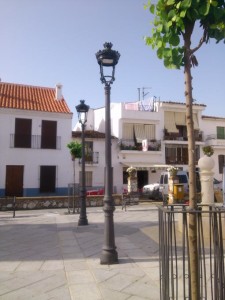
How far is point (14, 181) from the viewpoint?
2403 centimetres

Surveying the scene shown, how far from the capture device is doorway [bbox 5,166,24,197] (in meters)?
23.7

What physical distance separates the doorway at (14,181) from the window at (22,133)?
1.82 meters

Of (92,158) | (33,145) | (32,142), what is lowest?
(92,158)

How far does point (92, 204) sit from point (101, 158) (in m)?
9.04

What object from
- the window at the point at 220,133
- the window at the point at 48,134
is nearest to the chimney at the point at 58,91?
the window at the point at 48,134

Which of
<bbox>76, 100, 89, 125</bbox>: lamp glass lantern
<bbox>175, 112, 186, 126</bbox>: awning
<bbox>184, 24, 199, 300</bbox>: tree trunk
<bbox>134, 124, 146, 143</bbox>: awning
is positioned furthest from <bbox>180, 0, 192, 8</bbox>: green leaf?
<bbox>175, 112, 186, 126</bbox>: awning

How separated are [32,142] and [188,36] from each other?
22.8 metres

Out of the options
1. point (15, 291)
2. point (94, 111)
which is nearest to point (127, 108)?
point (94, 111)

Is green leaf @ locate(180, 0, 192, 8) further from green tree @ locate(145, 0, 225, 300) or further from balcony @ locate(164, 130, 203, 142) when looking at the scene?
balcony @ locate(164, 130, 203, 142)

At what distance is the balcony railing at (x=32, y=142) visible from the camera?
24344 millimetres

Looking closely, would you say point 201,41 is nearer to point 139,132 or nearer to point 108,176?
point 108,176

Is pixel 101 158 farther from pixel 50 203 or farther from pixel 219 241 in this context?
pixel 219 241

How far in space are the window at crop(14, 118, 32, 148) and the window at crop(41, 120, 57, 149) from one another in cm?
109

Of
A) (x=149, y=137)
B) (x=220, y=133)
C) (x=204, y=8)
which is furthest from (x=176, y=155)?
(x=204, y=8)
